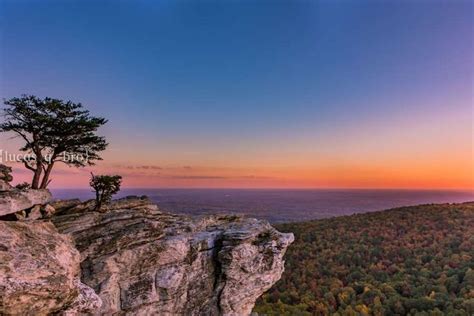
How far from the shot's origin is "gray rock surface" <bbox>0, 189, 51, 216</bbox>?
482 inches

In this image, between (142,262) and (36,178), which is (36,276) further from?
(36,178)

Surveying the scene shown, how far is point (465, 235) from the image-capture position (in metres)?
53.3

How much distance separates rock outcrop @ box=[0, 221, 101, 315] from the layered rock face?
8.90ft

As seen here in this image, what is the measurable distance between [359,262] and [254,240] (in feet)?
138

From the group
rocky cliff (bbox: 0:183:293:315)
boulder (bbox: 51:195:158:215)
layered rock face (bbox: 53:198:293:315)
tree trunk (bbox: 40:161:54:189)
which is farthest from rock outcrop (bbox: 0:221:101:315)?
tree trunk (bbox: 40:161:54:189)

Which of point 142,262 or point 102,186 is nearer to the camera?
point 142,262

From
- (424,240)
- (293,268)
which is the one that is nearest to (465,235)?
(424,240)

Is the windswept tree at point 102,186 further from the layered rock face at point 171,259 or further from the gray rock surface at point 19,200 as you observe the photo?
the gray rock surface at point 19,200

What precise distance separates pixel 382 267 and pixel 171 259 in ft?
146

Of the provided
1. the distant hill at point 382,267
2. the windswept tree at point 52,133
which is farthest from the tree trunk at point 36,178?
the distant hill at point 382,267

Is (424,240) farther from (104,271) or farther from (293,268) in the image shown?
(104,271)

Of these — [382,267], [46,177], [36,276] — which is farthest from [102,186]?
[382,267]

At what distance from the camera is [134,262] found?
1387 cm

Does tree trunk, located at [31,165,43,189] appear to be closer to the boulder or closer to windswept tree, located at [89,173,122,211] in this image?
the boulder
